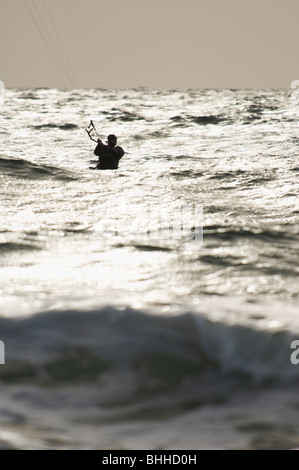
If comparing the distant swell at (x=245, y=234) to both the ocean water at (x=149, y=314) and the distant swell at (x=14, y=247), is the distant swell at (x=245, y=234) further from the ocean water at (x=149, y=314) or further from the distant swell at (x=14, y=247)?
the distant swell at (x=14, y=247)

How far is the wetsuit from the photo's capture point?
13.6m

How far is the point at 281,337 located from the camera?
173 inches

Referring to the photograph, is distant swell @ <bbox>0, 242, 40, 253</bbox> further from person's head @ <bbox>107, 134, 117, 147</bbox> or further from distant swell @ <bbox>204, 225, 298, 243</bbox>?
person's head @ <bbox>107, 134, 117, 147</bbox>

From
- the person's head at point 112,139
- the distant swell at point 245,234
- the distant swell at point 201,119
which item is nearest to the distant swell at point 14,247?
the distant swell at point 245,234

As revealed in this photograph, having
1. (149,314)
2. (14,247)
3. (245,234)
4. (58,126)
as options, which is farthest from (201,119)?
(149,314)

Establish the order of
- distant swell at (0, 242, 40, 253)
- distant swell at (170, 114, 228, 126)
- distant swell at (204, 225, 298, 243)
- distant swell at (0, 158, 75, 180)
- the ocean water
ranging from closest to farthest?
the ocean water
distant swell at (0, 242, 40, 253)
distant swell at (204, 225, 298, 243)
distant swell at (0, 158, 75, 180)
distant swell at (170, 114, 228, 126)

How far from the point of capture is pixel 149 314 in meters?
4.88

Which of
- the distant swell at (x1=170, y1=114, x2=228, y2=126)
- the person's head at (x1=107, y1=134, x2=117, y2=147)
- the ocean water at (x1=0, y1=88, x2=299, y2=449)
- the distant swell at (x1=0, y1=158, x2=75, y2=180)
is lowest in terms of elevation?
the ocean water at (x1=0, y1=88, x2=299, y2=449)

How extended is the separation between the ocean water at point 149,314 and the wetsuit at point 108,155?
73.0 inches

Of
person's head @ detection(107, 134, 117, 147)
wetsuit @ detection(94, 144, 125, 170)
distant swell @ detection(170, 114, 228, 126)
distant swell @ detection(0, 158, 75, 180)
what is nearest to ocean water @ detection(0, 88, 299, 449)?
distant swell @ detection(0, 158, 75, 180)

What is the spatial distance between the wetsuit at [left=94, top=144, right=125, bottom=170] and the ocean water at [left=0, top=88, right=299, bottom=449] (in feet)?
6.08

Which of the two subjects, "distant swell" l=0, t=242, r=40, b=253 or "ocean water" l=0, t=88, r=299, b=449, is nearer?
"ocean water" l=0, t=88, r=299, b=449
